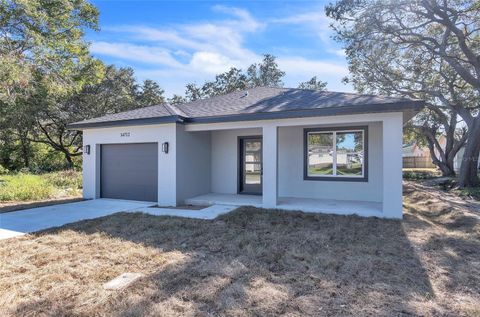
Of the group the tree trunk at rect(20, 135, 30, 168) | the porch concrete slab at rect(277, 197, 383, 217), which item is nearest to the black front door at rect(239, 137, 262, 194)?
the porch concrete slab at rect(277, 197, 383, 217)

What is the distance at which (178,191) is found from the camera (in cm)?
938

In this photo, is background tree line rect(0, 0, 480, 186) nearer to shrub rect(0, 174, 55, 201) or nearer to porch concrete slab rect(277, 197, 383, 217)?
shrub rect(0, 174, 55, 201)

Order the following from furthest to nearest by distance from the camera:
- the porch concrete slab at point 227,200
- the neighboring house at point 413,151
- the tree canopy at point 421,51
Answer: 1. the neighboring house at point 413,151
2. the tree canopy at point 421,51
3. the porch concrete slab at point 227,200

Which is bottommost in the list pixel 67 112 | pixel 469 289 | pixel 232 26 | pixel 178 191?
pixel 469 289

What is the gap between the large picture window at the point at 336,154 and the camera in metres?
9.42

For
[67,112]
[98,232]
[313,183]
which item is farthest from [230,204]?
[67,112]

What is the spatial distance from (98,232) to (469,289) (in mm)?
6151

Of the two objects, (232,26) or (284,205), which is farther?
(232,26)

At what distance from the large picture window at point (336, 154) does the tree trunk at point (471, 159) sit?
7.99 metres

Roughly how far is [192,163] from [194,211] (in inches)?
88.1

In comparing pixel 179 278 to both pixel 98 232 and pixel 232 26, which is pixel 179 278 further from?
pixel 232 26

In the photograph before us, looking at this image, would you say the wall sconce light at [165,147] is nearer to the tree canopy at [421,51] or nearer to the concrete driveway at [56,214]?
the concrete driveway at [56,214]

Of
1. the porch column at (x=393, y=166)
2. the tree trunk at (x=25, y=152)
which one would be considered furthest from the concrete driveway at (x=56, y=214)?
the tree trunk at (x=25, y=152)

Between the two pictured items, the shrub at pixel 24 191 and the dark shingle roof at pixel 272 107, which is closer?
the dark shingle roof at pixel 272 107
